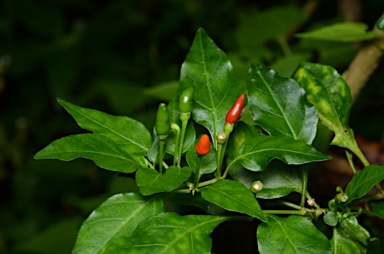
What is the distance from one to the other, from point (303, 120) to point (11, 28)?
244 cm

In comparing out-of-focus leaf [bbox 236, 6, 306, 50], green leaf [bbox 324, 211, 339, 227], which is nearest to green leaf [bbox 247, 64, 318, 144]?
green leaf [bbox 324, 211, 339, 227]

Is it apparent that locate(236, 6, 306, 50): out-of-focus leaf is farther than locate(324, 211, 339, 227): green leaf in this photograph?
Yes

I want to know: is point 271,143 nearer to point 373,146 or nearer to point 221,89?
point 221,89

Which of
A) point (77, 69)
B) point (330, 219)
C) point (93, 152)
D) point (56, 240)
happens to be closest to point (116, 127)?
point (93, 152)

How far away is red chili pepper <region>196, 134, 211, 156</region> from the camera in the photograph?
27.6 inches

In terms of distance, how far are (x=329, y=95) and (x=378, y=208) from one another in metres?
0.19

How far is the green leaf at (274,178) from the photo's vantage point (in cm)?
79

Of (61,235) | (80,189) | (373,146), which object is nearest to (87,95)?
(80,189)

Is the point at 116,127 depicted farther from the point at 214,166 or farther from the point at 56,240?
the point at 56,240

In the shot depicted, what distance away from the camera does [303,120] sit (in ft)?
2.70

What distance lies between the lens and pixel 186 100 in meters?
0.73

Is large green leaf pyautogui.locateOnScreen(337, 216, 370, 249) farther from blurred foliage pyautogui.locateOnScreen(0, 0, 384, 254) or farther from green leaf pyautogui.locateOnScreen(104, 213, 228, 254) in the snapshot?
blurred foliage pyautogui.locateOnScreen(0, 0, 384, 254)

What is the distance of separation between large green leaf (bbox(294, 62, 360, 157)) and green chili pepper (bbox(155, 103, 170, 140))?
0.84 ft

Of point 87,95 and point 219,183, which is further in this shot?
point 87,95
